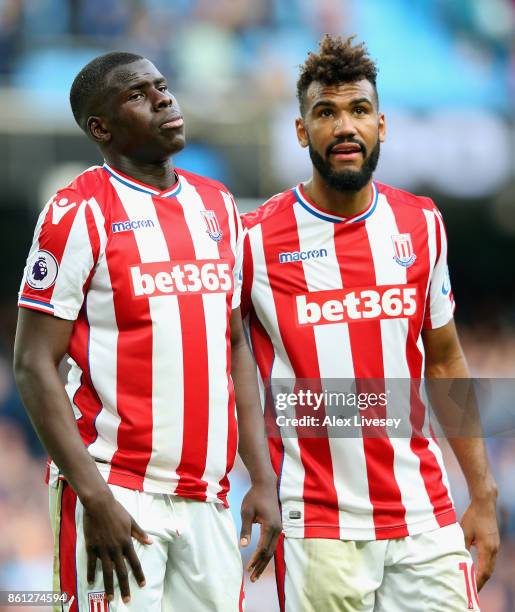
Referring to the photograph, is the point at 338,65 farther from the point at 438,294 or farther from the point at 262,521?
the point at 262,521

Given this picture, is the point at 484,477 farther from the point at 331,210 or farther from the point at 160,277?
the point at 160,277

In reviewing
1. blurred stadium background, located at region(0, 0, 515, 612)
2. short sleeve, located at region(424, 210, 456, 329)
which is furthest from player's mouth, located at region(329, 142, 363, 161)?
blurred stadium background, located at region(0, 0, 515, 612)

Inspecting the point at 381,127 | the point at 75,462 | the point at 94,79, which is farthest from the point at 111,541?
the point at 381,127

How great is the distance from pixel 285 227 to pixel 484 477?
1.08 meters

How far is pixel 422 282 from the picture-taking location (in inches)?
152

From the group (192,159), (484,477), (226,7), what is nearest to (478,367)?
(192,159)

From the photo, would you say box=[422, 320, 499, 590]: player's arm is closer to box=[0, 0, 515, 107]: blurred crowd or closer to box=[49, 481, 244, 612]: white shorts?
box=[49, 481, 244, 612]: white shorts

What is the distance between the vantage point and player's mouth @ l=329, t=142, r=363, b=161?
3818mm

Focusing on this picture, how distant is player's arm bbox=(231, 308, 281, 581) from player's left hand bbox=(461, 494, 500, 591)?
78 centimetres

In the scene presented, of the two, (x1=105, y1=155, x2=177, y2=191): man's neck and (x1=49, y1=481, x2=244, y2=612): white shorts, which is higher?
(x1=105, y1=155, x2=177, y2=191): man's neck

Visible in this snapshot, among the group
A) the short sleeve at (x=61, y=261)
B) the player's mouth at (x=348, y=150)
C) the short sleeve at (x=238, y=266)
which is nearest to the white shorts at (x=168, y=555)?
the short sleeve at (x=61, y=261)

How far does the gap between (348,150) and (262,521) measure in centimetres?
124

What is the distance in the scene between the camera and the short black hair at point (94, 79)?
3492 millimetres

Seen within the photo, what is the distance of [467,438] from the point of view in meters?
4.00
